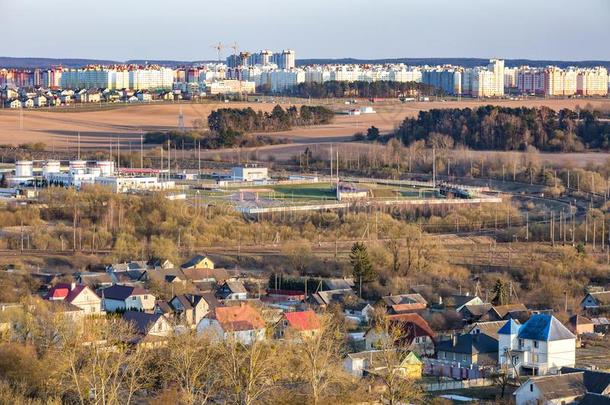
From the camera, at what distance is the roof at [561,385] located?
27.9 feet

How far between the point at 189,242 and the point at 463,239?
342 centimetres

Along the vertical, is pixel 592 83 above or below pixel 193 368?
above

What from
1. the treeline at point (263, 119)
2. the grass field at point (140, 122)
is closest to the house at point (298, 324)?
the grass field at point (140, 122)

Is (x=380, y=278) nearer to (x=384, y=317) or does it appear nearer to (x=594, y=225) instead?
(x=384, y=317)

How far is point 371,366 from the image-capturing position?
368 inches

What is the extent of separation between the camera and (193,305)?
37.2 ft

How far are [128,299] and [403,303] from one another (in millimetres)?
2367

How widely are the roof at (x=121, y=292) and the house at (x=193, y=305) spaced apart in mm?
386

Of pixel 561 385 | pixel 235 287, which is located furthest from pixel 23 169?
pixel 561 385

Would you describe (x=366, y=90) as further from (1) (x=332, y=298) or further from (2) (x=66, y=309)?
(2) (x=66, y=309)

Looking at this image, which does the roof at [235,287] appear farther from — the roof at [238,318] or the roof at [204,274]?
the roof at [238,318]

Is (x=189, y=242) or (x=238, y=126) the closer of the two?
(x=189, y=242)

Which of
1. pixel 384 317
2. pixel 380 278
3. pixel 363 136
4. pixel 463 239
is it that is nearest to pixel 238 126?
pixel 363 136

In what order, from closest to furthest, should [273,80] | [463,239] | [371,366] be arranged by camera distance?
1. [371,366]
2. [463,239]
3. [273,80]
